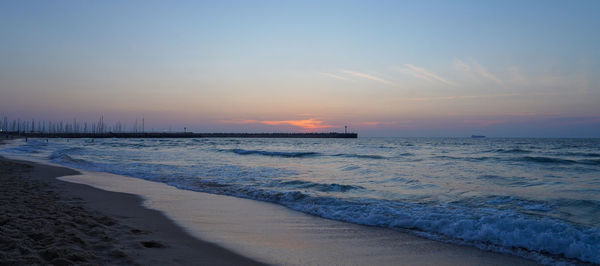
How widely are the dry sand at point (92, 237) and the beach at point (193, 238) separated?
0.01 m

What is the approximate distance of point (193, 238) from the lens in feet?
18.0

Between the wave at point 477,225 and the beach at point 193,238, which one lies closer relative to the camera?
the beach at point 193,238

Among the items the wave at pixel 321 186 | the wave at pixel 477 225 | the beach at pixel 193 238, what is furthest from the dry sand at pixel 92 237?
the wave at pixel 321 186

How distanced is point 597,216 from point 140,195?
35.3 feet

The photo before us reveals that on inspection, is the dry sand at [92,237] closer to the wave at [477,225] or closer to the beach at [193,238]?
the beach at [193,238]

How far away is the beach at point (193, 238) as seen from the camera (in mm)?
4266

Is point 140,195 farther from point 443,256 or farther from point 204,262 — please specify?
point 443,256

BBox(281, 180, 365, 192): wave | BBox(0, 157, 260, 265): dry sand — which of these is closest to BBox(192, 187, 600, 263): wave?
BBox(281, 180, 365, 192): wave

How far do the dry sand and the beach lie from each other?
10mm

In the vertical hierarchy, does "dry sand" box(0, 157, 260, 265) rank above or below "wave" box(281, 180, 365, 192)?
above

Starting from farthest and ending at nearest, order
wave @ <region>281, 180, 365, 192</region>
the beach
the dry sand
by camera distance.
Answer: wave @ <region>281, 180, 365, 192</region> → the beach → the dry sand

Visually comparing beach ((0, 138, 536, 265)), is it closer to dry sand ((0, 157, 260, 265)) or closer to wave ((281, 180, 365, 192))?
dry sand ((0, 157, 260, 265))

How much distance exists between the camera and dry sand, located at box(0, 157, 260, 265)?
3953mm

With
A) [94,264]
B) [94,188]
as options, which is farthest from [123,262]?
[94,188]
